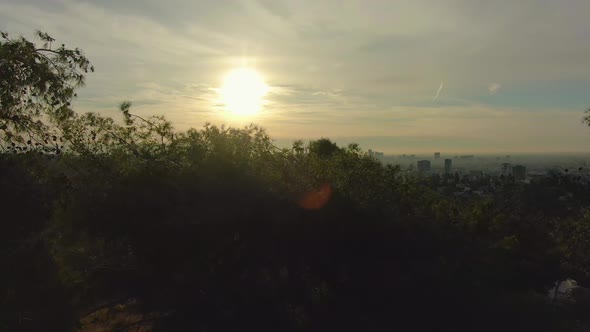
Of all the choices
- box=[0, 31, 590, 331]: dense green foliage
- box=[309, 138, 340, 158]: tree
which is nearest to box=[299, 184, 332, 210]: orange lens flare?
box=[0, 31, 590, 331]: dense green foliage

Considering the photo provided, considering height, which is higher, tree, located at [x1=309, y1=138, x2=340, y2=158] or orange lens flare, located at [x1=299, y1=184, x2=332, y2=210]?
tree, located at [x1=309, y1=138, x2=340, y2=158]

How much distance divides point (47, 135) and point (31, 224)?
7.45 feet

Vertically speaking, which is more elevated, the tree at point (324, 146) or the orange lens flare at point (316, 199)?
the tree at point (324, 146)

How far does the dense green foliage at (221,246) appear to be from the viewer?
11.2 m

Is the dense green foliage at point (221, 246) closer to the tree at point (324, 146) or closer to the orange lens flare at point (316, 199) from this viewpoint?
the orange lens flare at point (316, 199)

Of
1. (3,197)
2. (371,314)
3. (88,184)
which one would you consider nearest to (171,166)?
(88,184)

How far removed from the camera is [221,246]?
13.3 m

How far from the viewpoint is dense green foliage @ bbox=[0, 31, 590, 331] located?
36.7 ft

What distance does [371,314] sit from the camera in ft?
44.5

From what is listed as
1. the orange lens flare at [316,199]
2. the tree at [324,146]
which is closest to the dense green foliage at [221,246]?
the orange lens flare at [316,199]

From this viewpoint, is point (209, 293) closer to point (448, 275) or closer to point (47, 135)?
point (47, 135)

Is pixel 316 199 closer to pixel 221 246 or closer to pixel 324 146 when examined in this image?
pixel 221 246

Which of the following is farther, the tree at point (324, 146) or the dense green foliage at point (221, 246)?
the tree at point (324, 146)

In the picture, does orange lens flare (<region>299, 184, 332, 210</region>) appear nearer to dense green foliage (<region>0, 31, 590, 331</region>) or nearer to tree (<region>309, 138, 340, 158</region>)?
dense green foliage (<region>0, 31, 590, 331</region>)
